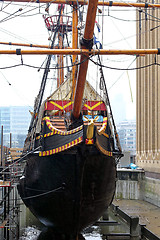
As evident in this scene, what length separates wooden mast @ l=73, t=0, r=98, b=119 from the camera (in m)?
8.14

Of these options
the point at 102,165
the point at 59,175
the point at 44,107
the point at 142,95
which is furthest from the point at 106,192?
the point at 142,95

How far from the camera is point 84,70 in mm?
9633

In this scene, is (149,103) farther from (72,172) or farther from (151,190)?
(72,172)

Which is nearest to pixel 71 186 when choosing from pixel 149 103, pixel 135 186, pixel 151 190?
pixel 151 190

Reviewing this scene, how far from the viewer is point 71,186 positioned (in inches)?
396

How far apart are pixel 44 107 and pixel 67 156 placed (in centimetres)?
334

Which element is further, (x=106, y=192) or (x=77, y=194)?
(x=106, y=192)

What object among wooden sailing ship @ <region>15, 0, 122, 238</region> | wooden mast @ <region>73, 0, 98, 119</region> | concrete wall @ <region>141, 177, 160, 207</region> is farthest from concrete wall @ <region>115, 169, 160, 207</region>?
wooden mast @ <region>73, 0, 98, 119</region>

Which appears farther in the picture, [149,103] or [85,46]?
[149,103]

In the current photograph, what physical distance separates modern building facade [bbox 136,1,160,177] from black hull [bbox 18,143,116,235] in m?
12.1

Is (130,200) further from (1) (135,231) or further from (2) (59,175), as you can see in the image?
(2) (59,175)

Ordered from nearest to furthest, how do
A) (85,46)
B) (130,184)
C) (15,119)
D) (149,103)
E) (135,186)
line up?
(85,46)
(135,186)
(130,184)
(149,103)
(15,119)

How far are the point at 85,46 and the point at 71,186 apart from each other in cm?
407

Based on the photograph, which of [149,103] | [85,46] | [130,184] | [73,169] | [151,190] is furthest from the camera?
[149,103]
